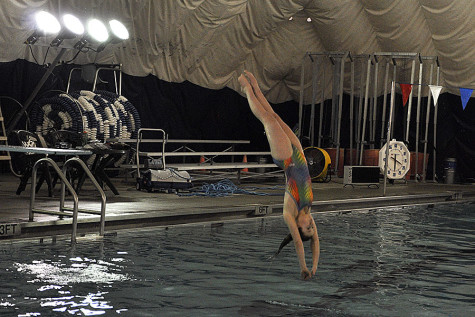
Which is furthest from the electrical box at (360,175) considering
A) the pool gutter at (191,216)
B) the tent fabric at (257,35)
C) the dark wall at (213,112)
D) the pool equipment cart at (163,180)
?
the pool equipment cart at (163,180)

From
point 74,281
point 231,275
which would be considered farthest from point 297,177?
point 74,281

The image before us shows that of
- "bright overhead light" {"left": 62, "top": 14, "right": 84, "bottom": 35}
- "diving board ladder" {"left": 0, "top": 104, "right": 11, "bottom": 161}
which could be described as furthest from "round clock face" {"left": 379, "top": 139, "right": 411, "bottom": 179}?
"diving board ladder" {"left": 0, "top": 104, "right": 11, "bottom": 161}

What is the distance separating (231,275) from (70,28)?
7683mm

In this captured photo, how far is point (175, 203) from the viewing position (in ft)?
32.8

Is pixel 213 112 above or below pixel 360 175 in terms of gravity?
above

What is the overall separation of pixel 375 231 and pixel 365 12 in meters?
9.26

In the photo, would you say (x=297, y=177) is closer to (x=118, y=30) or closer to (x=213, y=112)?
(x=118, y=30)

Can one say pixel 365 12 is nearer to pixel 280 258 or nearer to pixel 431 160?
pixel 431 160

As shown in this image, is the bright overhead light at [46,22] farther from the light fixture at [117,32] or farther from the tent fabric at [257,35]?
the light fixture at [117,32]

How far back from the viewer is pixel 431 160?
714 inches

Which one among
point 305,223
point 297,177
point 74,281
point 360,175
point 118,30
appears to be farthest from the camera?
point 360,175

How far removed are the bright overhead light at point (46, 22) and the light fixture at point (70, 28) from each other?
0.41ft

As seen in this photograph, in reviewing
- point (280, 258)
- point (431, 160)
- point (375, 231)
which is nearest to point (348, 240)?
point (375, 231)

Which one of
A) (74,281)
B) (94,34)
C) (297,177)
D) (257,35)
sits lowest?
(74,281)
